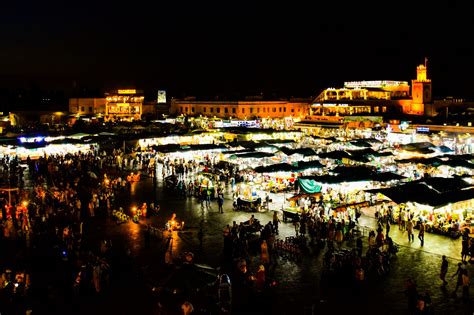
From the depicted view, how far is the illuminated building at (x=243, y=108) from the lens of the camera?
75.8 m

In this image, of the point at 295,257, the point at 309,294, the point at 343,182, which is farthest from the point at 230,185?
the point at 309,294

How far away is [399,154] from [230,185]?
1182 cm

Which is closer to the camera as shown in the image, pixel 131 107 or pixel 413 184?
pixel 413 184

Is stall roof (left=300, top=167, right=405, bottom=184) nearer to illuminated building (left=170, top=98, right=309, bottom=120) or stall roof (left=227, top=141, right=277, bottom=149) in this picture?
stall roof (left=227, top=141, right=277, bottom=149)

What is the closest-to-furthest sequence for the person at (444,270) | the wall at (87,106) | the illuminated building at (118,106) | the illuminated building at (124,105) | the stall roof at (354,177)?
the person at (444,270) → the stall roof at (354,177) → the illuminated building at (118,106) → the illuminated building at (124,105) → the wall at (87,106)

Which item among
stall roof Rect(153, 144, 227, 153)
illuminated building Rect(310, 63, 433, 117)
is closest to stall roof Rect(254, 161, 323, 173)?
stall roof Rect(153, 144, 227, 153)

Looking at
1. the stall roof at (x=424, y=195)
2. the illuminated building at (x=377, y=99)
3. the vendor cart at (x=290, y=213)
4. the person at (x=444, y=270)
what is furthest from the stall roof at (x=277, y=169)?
the illuminated building at (x=377, y=99)

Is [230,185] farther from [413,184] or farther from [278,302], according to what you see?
[278,302]

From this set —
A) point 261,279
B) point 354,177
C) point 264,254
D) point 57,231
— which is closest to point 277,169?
point 354,177

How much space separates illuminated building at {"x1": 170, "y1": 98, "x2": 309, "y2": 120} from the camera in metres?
75.8

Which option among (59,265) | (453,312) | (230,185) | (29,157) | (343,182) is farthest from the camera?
(29,157)

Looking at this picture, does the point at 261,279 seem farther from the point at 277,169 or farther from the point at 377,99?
the point at 377,99

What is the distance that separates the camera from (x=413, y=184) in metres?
17.8

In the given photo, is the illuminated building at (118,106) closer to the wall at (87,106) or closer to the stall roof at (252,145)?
the wall at (87,106)
